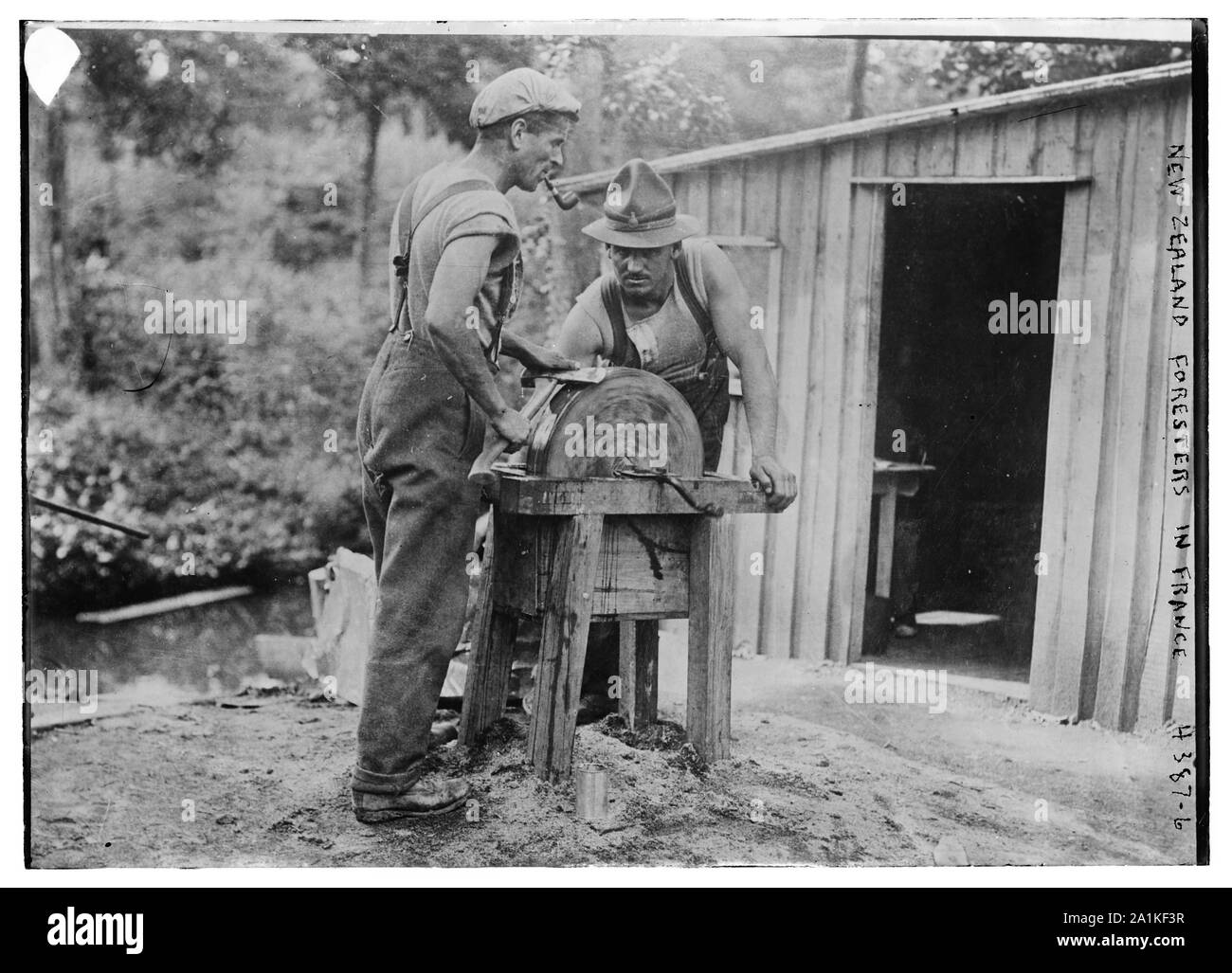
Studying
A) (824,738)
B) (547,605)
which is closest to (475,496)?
(547,605)

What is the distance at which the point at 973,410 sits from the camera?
202 inches

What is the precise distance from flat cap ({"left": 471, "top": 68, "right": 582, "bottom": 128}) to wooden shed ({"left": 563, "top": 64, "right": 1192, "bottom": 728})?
340 mm

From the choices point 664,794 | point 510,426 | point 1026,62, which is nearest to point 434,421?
point 510,426

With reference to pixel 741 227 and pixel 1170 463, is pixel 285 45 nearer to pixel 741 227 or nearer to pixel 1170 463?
pixel 741 227

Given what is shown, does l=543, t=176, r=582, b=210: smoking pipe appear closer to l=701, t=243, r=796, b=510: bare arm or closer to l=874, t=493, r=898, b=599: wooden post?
l=701, t=243, r=796, b=510: bare arm

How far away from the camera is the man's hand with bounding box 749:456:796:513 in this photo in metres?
4.98

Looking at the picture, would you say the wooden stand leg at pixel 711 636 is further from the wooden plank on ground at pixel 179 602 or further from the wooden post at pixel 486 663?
the wooden plank on ground at pixel 179 602

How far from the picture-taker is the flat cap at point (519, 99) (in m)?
4.77

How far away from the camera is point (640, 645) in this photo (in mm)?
5082

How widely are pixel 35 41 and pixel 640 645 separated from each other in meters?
3.36

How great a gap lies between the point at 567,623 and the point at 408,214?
1.67 meters

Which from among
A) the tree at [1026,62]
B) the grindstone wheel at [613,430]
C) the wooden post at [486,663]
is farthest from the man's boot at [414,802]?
the tree at [1026,62]

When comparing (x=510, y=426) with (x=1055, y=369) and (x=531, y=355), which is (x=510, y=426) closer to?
(x=531, y=355)

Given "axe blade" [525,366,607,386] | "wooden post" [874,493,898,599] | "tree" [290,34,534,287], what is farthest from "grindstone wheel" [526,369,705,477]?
"tree" [290,34,534,287]
